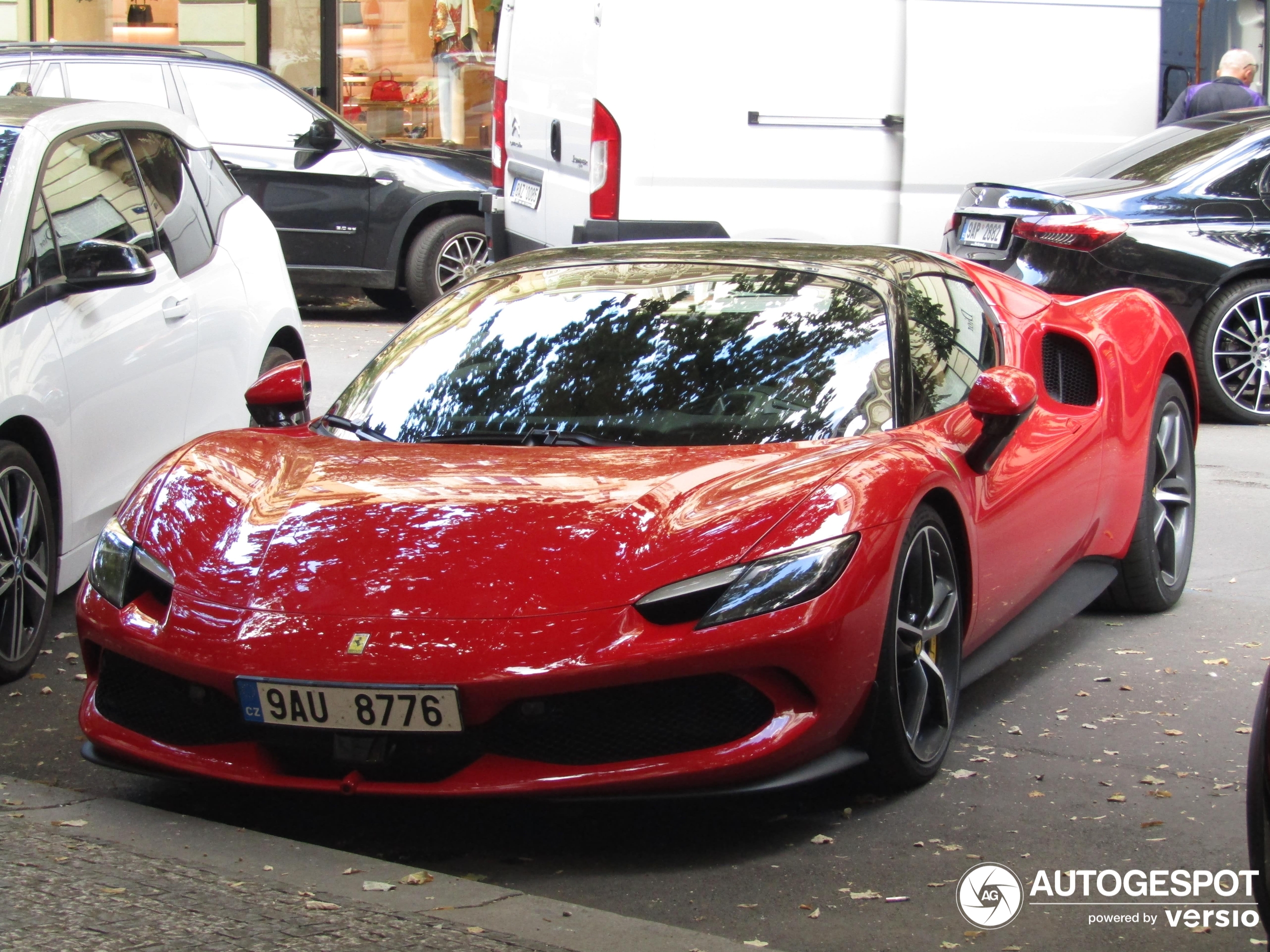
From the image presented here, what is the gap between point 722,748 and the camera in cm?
379

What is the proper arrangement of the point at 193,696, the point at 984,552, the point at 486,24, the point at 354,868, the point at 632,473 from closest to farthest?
1. the point at 354,868
2. the point at 193,696
3. the point at 632,473
4. the point at 984,552
5. the point at 486,24

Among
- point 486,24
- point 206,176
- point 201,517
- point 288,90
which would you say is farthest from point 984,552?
point 486,24

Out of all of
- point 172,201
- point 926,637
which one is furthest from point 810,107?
point 926,637

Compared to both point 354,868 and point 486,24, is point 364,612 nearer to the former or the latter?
point 354,868

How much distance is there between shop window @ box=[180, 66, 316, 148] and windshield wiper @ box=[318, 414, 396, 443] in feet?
28.1

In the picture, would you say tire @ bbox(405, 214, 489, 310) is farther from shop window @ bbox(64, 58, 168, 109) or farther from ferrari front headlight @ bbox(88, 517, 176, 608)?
ferrari front headlight @ bbox(88, 517, 176, 608)

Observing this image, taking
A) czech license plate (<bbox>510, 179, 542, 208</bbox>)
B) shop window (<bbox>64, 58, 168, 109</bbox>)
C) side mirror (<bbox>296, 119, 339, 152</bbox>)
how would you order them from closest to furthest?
1. czech license plate (<bbox>510, 179, 542, 208</bbox>)
2. shop window (<bbox>64, 58, 168, 109</bbox>)
3. side mirror (<bbox>296, 119, 339, 152</bbox>)

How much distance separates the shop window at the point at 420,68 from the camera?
58.1ft

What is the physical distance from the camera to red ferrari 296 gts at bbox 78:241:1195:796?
12.3ft

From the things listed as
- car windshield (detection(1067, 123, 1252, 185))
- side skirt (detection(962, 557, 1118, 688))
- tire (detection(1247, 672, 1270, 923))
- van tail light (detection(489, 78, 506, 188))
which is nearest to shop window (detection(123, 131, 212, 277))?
side skirt (detection(962, 557, 1118, 688))

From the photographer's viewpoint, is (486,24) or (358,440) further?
(486,24)

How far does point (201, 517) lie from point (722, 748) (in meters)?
1.41

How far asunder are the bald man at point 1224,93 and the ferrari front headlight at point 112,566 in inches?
357

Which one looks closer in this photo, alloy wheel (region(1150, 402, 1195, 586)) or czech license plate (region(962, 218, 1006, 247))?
alloy wheel (region(1150, 402, 1195, 586))
